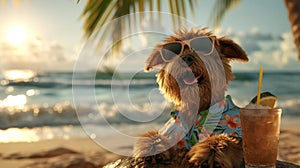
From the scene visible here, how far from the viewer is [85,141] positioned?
329 inches

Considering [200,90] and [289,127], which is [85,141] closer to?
[289,127]

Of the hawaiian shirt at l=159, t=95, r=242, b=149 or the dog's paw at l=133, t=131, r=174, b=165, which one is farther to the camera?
the hawaiian shirt at l=159, t=95, r=242, b=149

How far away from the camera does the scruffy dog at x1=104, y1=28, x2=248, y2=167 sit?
6.40ft

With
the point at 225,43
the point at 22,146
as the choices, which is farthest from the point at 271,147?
the point at 22,146

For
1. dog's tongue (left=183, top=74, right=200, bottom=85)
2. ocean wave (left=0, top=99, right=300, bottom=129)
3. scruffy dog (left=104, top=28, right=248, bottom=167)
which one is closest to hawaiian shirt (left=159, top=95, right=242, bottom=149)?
scruffy dog (left=104, top=28, right=248, bottom=167)

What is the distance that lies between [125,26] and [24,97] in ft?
38.3

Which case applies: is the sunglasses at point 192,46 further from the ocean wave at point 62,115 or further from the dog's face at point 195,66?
the ocean wave at point 62,115

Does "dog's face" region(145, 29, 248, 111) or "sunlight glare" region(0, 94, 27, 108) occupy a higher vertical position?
"sunlight glare" region(0, 94, 27, 108)

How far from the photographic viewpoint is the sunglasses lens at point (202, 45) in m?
2.22

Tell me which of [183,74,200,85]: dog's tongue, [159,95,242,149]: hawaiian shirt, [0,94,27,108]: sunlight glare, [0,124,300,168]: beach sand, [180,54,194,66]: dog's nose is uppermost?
[0,94,27,108]: sunlight glare

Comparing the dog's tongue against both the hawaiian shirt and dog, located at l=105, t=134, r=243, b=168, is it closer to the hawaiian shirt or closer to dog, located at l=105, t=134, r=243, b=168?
the hawaiian shirt

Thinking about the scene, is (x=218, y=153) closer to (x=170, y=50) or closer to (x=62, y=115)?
(x=170, y=50)

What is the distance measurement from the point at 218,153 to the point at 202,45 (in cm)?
62

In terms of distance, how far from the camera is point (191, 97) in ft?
7.17
